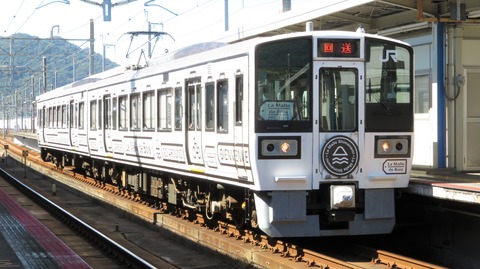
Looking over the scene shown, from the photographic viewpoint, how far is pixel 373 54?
35.9 ft

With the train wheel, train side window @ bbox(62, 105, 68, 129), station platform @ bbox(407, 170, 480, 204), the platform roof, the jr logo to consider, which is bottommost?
the train wheel

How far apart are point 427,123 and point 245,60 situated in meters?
4.24

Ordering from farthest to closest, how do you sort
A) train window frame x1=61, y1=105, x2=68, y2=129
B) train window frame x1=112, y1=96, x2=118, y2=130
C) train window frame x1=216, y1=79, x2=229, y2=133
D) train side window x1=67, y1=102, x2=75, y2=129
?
train window frame x1=61, y1=105, x2=68, y2=129
train side window x1=67, y1=102, x2=75, y2=129
train window frame x1=112, y1=96, x2=118, y2=130
train window frame x1=216, y1=79, x2=229, y2=133

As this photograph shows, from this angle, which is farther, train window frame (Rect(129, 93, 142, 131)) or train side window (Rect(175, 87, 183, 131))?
train window frame (Rect(129, 93, 142, 131))

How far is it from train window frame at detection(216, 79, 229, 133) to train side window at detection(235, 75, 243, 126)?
46 centimetres

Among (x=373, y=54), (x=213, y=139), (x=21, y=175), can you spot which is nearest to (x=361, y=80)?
(x=373, y=54)

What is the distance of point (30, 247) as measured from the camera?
41.0ft

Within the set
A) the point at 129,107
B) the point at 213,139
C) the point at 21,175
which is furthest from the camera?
the point at 21,175

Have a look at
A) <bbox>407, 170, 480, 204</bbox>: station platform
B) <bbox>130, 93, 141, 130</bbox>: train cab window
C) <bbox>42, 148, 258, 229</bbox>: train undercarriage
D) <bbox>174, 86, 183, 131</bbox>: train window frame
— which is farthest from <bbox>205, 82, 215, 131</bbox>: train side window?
<bbox>130, 93, 141, 130</bbox>: train cab window

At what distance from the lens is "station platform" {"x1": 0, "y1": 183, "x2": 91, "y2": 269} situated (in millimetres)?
10961

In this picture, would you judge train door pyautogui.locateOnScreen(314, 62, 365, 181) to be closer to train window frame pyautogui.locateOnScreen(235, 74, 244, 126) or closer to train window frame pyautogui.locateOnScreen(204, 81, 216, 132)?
train window frame pyautogui.locateOnScreen(235, 74, 244, 126)

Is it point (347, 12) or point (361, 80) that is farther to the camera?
point (347, 12)

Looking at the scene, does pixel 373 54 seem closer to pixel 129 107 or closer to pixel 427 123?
pixel 427 123

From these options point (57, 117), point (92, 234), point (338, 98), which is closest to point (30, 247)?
point (92, 234)
